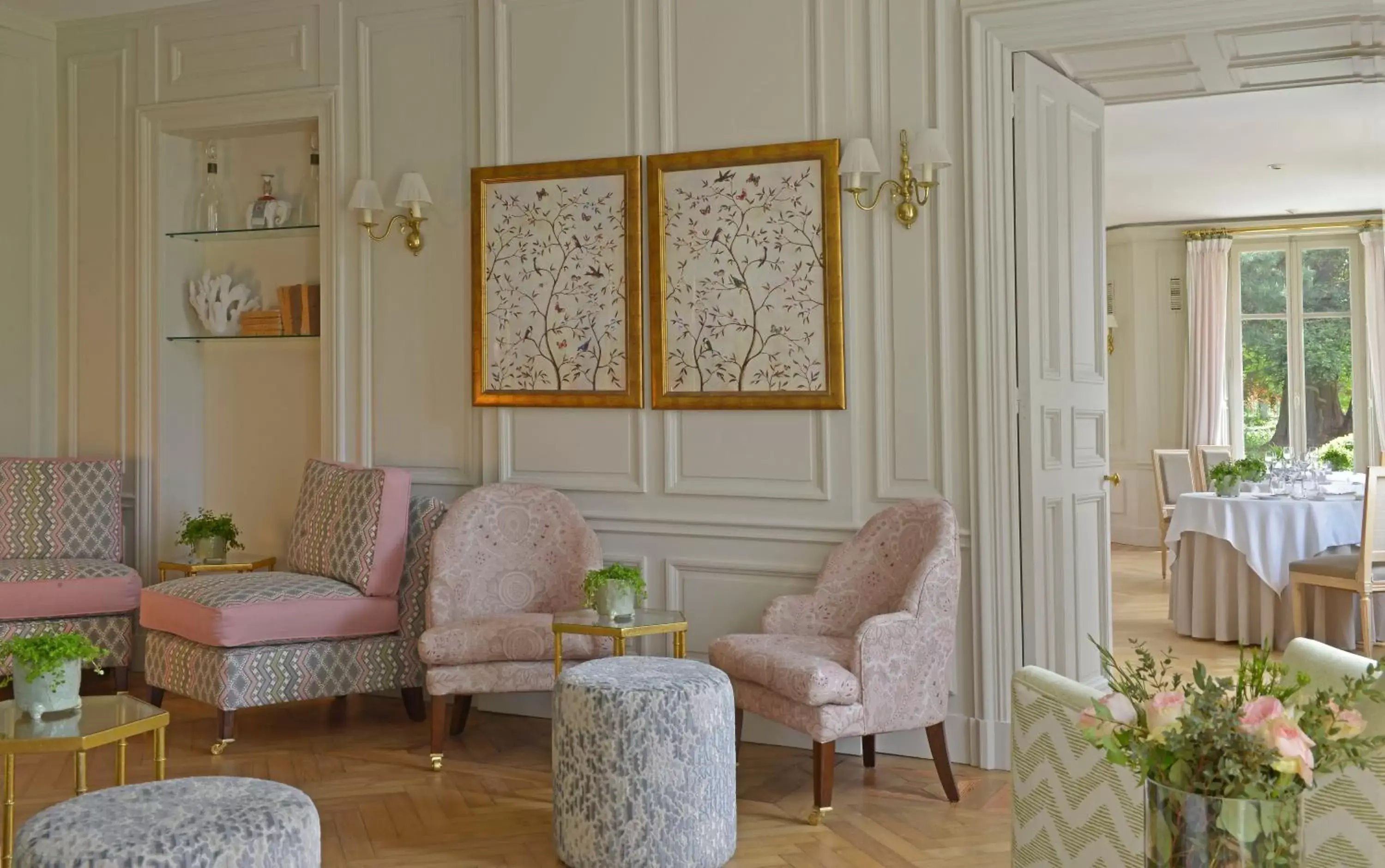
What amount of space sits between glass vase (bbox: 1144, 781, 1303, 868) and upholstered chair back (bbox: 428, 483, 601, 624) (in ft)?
11.0

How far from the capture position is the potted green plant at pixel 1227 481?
6770 millimetres

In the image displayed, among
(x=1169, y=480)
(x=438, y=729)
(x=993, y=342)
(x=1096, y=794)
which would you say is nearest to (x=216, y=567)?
(x=438, y=729)

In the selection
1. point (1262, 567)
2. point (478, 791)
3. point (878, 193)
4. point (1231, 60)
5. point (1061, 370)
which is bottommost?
point (478, 791)

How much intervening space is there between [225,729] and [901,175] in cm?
302

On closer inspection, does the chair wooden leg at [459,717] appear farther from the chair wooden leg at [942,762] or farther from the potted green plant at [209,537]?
the chair wooden leg at [942,762]

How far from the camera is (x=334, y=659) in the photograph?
4.47 meters

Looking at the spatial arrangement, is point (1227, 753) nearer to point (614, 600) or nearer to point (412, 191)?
point (614, 600)

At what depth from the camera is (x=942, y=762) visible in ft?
12.3

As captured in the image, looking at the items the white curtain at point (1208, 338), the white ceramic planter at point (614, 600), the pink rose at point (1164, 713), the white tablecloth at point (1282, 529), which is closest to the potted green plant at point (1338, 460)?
the white tablecloth at point (1282, 529)

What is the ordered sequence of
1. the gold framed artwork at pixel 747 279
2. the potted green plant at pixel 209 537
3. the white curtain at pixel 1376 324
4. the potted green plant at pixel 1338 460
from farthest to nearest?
the white curtain at pixel 1376 324 → the potted green plant at pixel 1338 460 → the potted green plant at pixel 209 537 → the gold framed artwork at pixel 747 279

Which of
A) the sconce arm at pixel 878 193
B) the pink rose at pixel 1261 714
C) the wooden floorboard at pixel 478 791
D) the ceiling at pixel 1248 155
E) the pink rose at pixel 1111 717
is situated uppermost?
the ceiling at pixel 1248 155

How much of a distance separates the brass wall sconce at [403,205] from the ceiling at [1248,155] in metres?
3.23

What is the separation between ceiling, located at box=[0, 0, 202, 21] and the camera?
17.9 ft

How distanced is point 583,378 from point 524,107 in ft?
3.61
